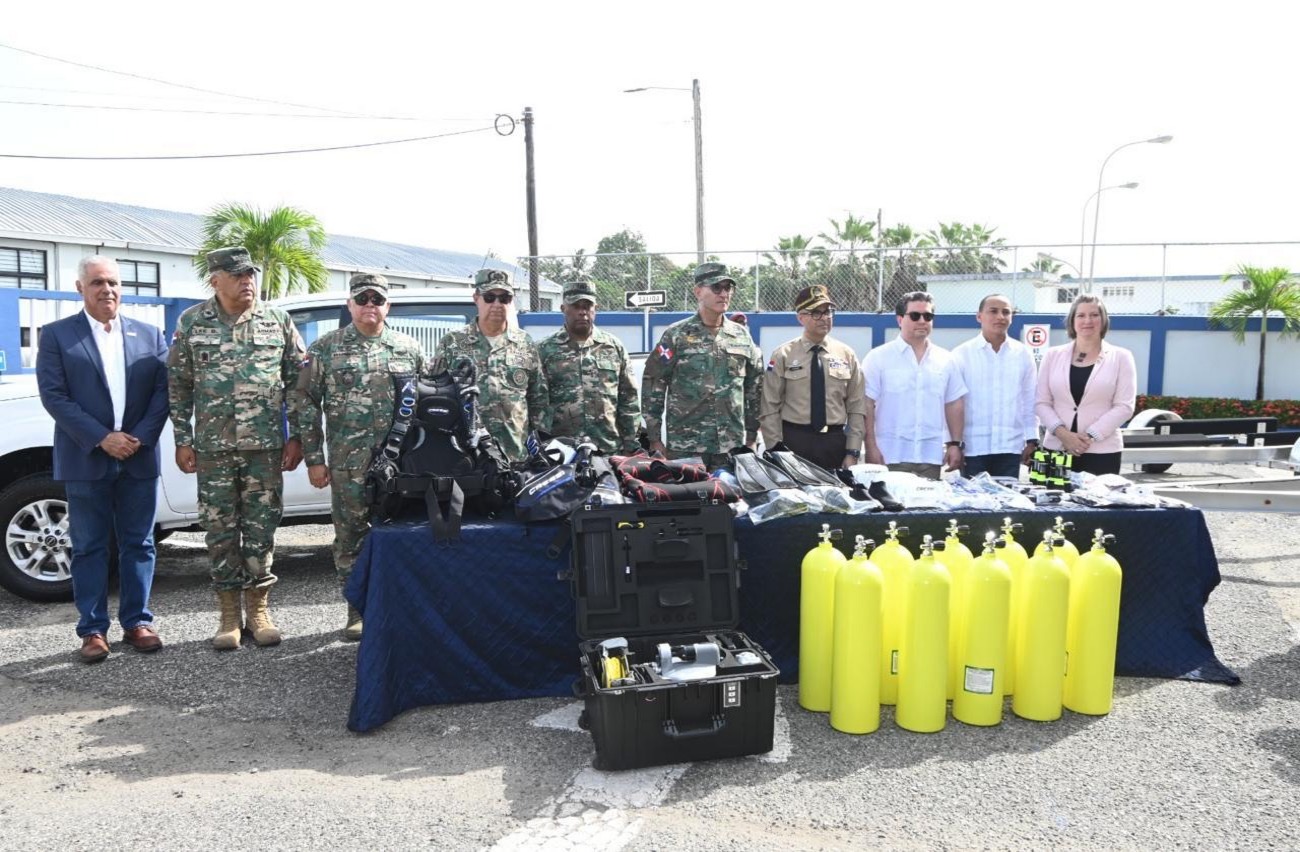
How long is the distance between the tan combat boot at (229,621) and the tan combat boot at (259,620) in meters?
0.06

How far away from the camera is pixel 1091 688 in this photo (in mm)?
3654

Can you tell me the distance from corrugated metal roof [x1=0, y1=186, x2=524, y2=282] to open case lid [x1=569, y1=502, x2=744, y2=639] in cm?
1245

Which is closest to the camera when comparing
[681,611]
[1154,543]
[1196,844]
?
[1196,844]

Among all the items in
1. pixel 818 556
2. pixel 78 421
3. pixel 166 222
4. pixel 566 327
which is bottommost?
pixel 818 556

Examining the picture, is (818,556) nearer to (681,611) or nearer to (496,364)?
(681,611)

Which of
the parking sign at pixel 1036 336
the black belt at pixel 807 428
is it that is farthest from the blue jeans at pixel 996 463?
the parking sign at pixel 1036 336

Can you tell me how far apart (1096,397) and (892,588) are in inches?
85.7

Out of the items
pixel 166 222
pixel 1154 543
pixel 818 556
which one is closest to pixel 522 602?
pixel 818 556

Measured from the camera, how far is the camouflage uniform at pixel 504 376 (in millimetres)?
4793

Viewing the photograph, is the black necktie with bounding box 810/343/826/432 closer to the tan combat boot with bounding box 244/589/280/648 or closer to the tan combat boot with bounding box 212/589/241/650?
the tan combat boot with bounding box 244/589/280/648

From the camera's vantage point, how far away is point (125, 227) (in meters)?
24.5

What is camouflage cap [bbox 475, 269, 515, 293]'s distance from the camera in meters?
4.78

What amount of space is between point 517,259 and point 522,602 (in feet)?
48.0

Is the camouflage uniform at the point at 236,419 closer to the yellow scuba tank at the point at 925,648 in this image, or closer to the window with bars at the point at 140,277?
the yellow scuba tank at the point at 925,648
